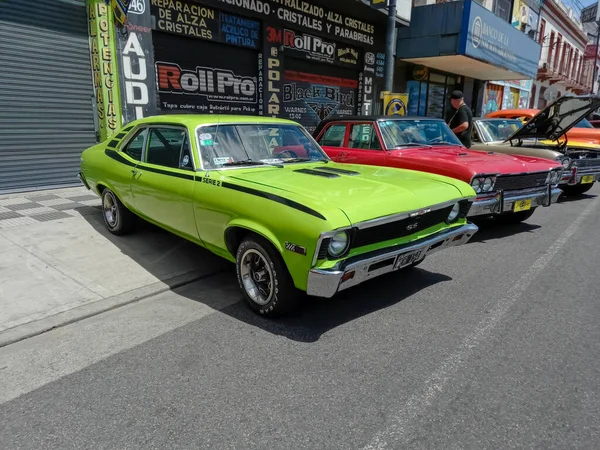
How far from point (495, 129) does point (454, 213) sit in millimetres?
5823

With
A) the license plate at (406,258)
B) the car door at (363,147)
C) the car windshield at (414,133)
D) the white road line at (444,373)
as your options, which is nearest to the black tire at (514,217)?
the car windshield at (414,133)

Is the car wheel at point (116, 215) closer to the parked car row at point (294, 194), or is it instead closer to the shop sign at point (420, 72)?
the parked car row at point (294, 194)

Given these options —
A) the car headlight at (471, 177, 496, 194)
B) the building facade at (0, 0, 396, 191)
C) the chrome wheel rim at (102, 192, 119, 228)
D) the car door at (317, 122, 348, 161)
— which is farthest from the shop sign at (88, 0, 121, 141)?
the car headlight at (471, 177, 496, 194)

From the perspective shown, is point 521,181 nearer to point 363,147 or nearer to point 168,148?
point 363,147

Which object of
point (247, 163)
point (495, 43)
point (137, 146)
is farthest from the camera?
point (495, 43)

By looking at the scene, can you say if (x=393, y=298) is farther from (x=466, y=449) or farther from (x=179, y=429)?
(x=179, y=429)

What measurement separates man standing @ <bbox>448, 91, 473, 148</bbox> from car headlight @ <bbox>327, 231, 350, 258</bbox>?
5.35 m

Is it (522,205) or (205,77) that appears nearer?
(522,205)

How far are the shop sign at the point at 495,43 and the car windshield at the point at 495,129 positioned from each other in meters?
5.87

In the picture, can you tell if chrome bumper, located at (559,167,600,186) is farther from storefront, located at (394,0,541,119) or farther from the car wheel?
the car wheel

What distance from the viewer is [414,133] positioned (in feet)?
20.7

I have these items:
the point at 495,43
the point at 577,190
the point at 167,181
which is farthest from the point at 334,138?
the point at 495,43

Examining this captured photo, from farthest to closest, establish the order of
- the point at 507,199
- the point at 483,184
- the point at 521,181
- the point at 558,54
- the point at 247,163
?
the point at 558,54 < the point at 521,181 < the point at 507,199 < the point at 483,184 < the point at 247,163

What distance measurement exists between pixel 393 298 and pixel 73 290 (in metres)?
2.93
